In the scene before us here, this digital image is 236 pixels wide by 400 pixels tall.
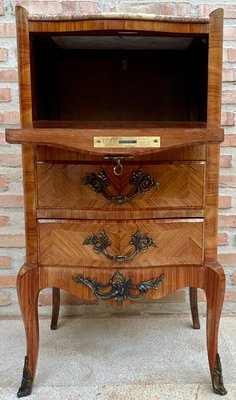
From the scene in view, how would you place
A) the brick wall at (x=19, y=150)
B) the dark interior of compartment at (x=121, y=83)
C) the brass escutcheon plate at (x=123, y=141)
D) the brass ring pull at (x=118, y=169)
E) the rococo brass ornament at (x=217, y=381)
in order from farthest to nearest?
the brick wall at (x=19, y=150), the dark interior of compartment at (x=121, y=83), the rococo brass ornament at (x=217, y=381), the brass ring pull at (x=118, y=169), the brass escutcheon plate at (x=123, y=141)

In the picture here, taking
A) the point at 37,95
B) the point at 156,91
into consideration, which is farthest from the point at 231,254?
the point at 37,95

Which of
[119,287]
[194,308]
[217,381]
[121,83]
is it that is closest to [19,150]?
[121,83]

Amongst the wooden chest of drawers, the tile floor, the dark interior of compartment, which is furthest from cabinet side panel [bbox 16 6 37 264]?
the tile floor

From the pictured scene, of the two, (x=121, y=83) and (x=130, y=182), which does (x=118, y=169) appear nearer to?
(x=130, y=182)

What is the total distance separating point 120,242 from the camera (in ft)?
3.23

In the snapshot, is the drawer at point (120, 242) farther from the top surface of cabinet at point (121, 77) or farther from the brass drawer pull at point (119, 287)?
the top surface of cabinet at point (121, 77)

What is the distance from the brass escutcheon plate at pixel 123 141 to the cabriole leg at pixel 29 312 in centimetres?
37

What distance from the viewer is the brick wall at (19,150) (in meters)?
1.36

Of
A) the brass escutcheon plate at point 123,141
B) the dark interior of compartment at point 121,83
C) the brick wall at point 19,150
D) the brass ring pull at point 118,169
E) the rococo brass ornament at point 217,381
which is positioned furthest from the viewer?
the brick wall at point 19,150

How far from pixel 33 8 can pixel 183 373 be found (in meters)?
1.22

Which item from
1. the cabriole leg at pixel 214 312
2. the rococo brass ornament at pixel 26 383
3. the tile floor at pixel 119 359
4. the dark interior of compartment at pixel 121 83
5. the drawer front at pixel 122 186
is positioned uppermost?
the dark interior of compartment at pixel 121 83

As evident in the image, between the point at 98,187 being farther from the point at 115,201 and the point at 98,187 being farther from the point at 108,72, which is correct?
the point at 108,72

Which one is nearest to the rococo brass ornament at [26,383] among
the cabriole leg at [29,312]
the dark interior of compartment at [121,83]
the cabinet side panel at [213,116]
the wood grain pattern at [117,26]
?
the cabriole leg at [29,312]

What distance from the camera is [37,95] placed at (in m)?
1.07
